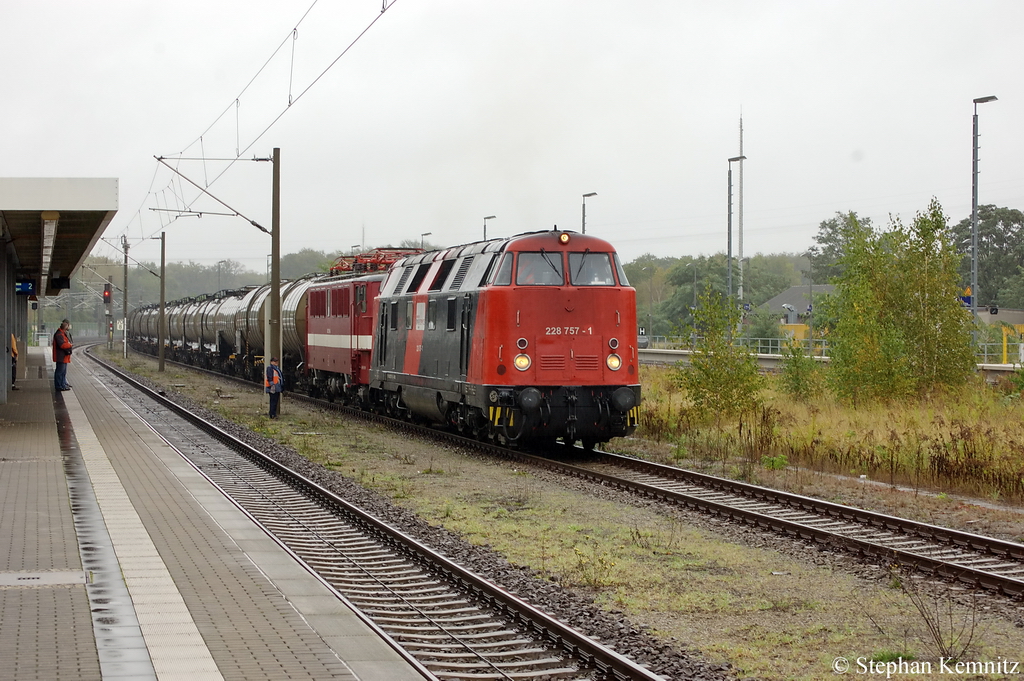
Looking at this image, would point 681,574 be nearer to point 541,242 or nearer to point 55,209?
point 541,242

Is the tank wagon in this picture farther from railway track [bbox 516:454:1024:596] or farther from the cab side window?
railway track [bbox 516:454:1024:596]

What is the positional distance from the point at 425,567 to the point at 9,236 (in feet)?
61.3

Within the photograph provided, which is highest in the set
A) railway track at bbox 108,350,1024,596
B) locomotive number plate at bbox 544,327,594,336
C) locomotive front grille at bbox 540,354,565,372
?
locomotive number plate at bbox 544,327,594,336

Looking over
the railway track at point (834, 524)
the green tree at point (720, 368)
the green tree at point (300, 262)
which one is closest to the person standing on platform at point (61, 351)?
the green tree at point (720, 368)

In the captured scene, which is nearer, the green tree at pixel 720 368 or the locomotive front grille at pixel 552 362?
the locomotive front grille at pixel 552 362

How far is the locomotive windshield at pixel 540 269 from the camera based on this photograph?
55.0 feet

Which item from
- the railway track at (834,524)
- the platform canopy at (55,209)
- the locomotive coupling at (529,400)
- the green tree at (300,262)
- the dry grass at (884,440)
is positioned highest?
the green tree at (300,262)

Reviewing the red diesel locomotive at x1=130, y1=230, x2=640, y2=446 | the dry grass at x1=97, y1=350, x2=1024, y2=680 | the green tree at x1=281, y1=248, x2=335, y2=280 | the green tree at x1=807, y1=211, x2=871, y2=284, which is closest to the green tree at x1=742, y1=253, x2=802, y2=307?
the green tree at x1=807, y1=211, x2=871, y2=284

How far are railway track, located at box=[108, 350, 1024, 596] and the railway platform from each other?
5.01 m

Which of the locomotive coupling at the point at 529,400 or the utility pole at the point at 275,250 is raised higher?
the utility pole at the point at 275,250

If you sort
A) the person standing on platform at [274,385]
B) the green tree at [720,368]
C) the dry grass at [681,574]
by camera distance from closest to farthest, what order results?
the dry grass at [681,574], the green tree at [720,368], the person standing on platform at [274,385]

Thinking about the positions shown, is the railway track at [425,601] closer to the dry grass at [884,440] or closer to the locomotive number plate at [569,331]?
the locomotive number plate at [569,331]

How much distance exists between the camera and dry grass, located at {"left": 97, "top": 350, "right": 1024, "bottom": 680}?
7059 mm

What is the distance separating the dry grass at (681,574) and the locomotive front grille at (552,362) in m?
1.75
